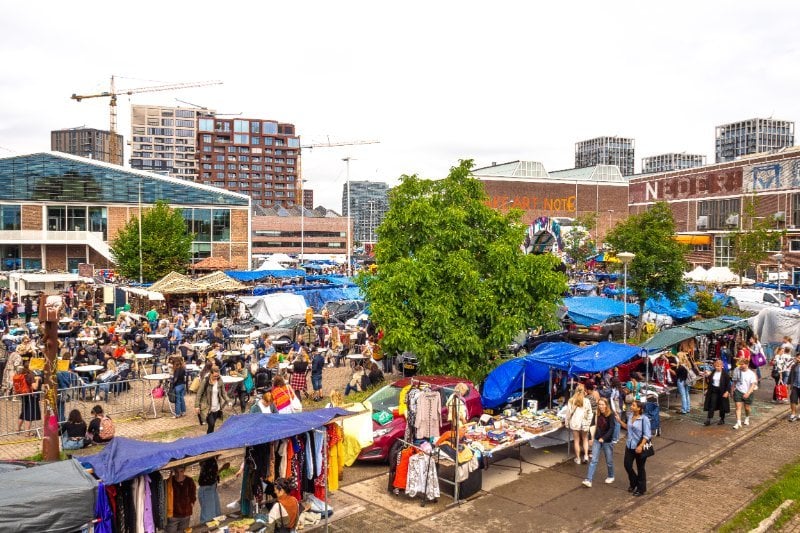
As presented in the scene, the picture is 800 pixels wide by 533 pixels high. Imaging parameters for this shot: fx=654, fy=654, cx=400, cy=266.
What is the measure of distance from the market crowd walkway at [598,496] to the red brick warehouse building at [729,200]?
39.9 metres

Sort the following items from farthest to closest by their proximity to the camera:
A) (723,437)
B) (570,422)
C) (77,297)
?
(77,297), (723,437), (570,422)

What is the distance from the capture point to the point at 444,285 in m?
16.9

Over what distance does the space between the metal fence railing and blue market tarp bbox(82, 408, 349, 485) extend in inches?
299

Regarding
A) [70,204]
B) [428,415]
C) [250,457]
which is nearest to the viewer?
[250,457]

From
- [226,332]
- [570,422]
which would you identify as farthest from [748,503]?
[226,332]

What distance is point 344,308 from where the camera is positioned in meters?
33.4

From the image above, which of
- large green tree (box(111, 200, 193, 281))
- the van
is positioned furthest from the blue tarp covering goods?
large green tree (box(111, 200, 193, 281))

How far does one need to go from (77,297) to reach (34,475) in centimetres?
3611

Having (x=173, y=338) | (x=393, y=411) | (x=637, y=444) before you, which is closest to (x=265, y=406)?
(x=393, y=411)

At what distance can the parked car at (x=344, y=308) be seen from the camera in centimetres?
3250

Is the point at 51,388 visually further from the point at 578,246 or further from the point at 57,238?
the point at 57,238

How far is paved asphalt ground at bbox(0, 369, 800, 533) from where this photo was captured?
10.4 metres

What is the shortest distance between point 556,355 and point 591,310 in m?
12.4

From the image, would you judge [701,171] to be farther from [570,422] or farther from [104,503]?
[104,503]
